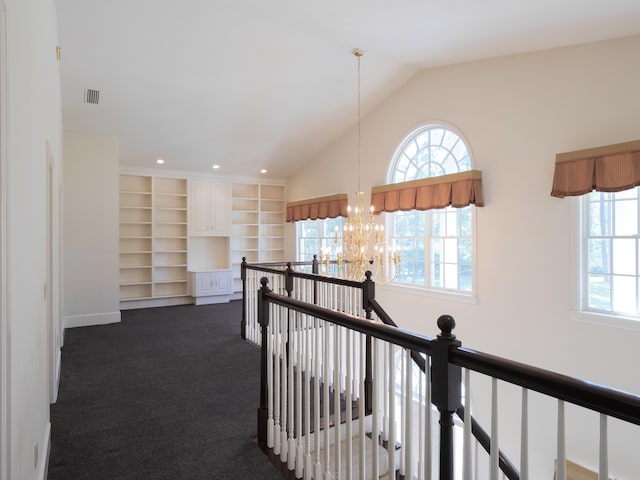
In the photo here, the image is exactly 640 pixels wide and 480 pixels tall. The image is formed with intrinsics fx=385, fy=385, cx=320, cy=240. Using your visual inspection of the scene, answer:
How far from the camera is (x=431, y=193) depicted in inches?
211

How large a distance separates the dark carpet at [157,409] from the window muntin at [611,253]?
3.53m

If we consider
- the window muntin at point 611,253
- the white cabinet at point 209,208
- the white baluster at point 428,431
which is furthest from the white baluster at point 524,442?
the white cabinet at point 209,208

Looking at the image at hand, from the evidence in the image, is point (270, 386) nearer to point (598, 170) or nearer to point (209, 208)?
point (598, 170)

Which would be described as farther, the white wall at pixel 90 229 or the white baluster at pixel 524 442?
the white wall at pixel 90 229

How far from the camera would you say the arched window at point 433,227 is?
5.21m

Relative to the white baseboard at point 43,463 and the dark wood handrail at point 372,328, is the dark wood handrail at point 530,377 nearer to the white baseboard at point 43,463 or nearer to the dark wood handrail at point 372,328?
the dark wood handrail at point 372,328

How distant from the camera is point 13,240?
131 cm

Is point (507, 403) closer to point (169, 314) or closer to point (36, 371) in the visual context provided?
point (36, 371)

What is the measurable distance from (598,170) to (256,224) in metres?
6.70

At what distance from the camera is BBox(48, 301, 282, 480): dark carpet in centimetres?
231

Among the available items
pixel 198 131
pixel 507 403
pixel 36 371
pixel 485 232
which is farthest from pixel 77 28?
pixel 507 403

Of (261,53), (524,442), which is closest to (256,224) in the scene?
(261,53)

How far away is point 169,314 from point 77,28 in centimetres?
460

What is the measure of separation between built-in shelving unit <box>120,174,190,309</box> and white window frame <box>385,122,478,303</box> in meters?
4.38
